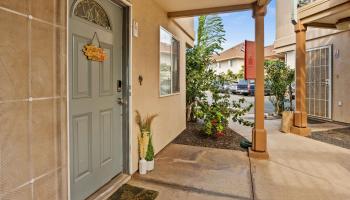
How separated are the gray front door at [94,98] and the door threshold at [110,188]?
0.05 m

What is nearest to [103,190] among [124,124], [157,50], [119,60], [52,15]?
[124,124]

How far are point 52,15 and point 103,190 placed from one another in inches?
68.8

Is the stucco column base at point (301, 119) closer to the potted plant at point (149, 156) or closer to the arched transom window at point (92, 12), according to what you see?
the potted plant at point (149, 156)

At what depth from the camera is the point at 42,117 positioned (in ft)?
5.26

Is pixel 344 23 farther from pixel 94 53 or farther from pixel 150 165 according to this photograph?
pixel 94 53

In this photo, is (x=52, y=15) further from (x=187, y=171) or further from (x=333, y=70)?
(x=333, y=70)

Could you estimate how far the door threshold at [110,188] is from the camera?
2.41m

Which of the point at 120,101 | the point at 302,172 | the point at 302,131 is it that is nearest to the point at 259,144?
the point at 302,172

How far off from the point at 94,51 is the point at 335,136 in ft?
18.0

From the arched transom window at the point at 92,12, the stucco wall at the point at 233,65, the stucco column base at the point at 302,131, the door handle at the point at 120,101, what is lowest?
the stucco column base at the point at 302,131

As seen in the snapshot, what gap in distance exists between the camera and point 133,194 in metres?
2.57

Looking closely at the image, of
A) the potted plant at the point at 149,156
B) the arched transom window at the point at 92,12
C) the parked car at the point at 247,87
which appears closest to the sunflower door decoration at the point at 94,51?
the arched transom window at the point at 92,12

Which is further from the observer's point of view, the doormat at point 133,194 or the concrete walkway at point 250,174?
the concrete walkway at point 250,174

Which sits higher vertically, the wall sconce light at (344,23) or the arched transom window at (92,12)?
the wall sconce light at (344,23)
